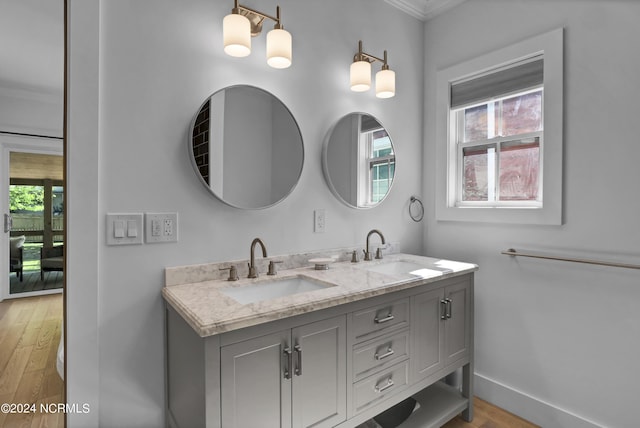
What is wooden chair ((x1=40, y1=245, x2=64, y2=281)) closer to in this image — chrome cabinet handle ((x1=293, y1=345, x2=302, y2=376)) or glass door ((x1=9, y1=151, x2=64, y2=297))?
glass door ((x1=9, y1=151, x2=64, y2=297))

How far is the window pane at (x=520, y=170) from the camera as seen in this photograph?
2.03 metres

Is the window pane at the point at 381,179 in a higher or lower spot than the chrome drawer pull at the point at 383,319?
higher

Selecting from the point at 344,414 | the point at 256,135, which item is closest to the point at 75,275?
the point at 256,135

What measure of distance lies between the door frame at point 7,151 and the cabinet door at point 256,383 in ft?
15.0

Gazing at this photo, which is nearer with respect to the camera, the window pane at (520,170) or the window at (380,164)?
the window pane at (520,170)

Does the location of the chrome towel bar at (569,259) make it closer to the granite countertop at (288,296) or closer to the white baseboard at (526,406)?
the granite countertop at (288,296)

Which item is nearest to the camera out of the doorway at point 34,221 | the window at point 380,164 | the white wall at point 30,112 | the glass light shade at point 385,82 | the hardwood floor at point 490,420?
the hardwood floor at point 490,420

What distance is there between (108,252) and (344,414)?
117 cm

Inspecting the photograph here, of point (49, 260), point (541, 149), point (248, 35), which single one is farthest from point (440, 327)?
point (49, 260)

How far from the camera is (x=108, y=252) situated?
4.53 ft

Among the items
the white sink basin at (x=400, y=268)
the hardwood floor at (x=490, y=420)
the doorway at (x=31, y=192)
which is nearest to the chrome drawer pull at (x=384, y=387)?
the white sink basin at (x=400, y=268)

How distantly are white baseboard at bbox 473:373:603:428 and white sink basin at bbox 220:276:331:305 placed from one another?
4.74 feet

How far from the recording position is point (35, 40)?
2865mm

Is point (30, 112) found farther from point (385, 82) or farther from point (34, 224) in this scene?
point (385, 82)
